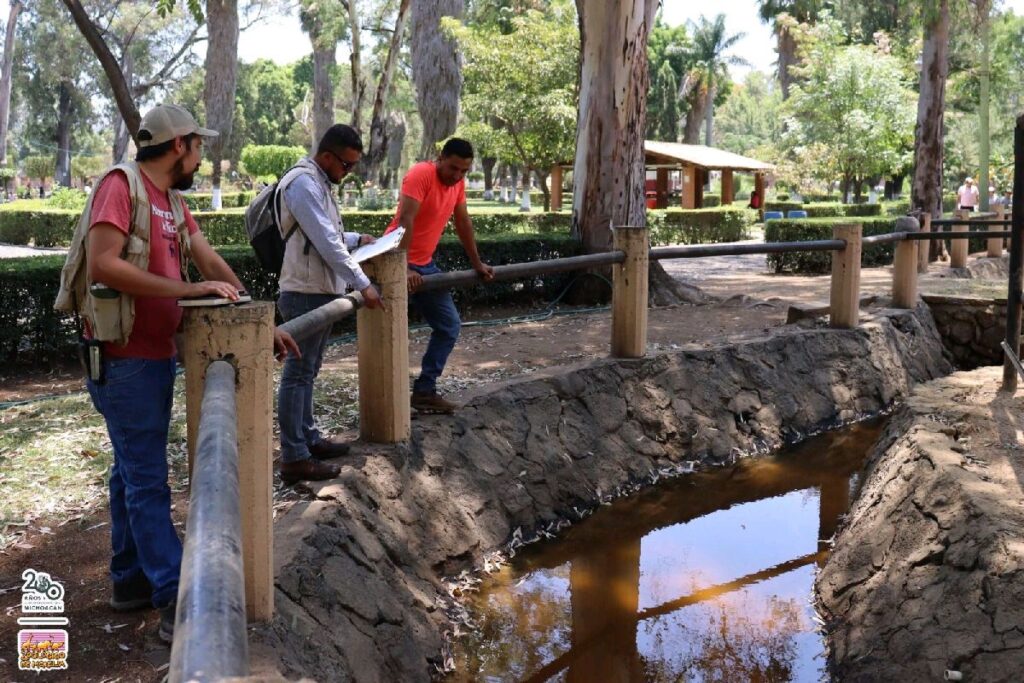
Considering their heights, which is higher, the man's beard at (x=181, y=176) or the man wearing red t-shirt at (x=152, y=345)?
the man's beard at (x=181, y=176)

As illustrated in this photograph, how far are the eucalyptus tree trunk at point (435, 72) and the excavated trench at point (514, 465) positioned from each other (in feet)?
65.6

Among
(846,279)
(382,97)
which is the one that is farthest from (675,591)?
(382,97)

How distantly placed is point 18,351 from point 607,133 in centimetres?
617

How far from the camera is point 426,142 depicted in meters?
29.2

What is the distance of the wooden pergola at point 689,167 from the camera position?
30.1 metres

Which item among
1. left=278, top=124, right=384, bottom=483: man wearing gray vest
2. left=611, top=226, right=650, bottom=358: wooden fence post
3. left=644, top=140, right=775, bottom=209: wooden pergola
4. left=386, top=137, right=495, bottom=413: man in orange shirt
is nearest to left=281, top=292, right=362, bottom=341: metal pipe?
left=278, top=124, right=384, bottom=483: man wearing gray vest

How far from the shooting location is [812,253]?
16.5 meters

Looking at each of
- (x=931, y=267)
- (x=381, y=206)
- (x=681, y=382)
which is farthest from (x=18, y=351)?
(x=381, y=206)

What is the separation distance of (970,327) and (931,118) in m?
9.49

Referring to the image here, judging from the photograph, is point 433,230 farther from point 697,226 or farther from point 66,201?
point 66,201

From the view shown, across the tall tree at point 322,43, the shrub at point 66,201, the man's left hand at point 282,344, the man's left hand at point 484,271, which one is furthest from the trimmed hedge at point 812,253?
the tall tree at point 322,43

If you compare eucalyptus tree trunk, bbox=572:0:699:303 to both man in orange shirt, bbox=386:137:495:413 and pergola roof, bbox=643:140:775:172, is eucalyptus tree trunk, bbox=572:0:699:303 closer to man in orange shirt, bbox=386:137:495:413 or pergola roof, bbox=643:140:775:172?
man in orange shirt, bbox=386:137:495:413

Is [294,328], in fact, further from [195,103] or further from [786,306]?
[195,103]

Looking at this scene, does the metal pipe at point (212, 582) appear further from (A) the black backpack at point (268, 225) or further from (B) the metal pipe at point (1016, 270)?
(B) the metal pipe at point (1016, 270)
